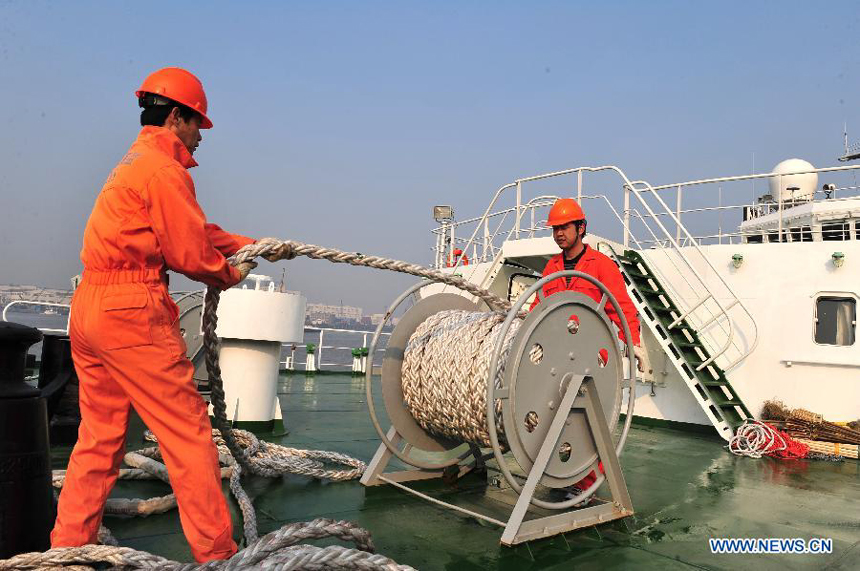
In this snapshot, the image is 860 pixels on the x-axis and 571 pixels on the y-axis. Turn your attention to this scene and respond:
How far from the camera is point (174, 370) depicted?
246cm

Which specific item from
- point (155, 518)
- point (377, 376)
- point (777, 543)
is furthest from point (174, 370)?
point (377, 376)

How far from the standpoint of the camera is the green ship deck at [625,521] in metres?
3.19

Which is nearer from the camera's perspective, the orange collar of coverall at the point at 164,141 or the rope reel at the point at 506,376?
the orange collar of coverall at the point at 164,141

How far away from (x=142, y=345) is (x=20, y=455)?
68 cm

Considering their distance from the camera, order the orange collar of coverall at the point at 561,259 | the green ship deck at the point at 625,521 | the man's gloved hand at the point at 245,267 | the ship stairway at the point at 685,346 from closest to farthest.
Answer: the man's gloved hand at the point at 245,267, the green ship deck at the point at 625,521, the orange collar of coverall at the point at 561,259, the ship stairway at the point at 685,346

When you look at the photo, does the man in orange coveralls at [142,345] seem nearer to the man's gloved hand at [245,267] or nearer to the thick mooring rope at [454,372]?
the man's gloved hand at [245,267]

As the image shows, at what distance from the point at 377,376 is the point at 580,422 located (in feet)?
31.0

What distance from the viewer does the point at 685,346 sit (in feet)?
25.3

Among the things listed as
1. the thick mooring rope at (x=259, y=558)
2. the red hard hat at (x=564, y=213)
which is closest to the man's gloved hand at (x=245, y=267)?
the thick mooring rope at (x=259, y=558)

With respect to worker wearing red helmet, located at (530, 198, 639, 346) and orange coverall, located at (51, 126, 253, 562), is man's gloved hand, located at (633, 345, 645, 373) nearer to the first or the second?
worker wearing red helmet, located at (530, 198, 639, 346)

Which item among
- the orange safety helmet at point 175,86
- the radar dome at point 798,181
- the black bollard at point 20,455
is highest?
the radar dome at point 798,181

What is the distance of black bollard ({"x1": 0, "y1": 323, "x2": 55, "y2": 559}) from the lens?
7.86 ft

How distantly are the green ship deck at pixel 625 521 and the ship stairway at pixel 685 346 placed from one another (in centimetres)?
98

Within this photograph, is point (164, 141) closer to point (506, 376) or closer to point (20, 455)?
point (20, 455)
